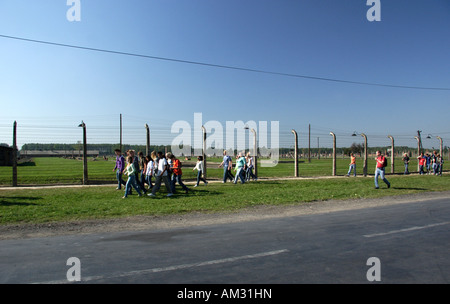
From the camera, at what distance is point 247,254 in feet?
16.3

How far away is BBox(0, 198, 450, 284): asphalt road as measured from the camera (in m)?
4.06

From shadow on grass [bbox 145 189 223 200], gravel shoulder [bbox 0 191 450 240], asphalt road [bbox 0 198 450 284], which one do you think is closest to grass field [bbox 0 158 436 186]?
shadow on grass [bbox 145 189 223 200]

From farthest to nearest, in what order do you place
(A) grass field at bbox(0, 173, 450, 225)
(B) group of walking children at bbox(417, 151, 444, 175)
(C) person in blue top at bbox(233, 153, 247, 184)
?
(B) group of walking children at bbox(417, 151, 444, 175) < (C) person in blue top at bbox(233, 153, 247, 184) < (A) grass field at bbox(0, 173, 450, 225)

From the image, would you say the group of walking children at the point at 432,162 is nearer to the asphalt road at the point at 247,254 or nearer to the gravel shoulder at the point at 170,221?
the gravel shoulder at the point at 170,221

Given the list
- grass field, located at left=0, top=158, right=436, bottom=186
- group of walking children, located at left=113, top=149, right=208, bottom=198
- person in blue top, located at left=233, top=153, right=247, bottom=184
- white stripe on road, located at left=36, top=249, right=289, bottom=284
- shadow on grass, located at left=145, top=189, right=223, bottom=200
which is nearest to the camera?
white stripe on road, located at left=36, top=249, right=289, bottom=284

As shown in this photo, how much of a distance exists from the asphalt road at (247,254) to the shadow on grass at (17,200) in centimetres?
464

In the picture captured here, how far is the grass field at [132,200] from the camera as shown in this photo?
28.5 ft

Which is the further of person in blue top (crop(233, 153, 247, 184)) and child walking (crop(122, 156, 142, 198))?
person in blue top (crop(233, 153, 247, 184))

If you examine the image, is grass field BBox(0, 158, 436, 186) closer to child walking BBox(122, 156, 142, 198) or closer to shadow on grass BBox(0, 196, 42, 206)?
shadow on grass BBox(0, 196, 42, 206)

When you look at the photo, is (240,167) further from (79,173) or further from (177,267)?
(79,173)

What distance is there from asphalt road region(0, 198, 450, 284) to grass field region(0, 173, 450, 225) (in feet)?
7.85

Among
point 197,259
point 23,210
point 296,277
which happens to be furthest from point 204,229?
point 23,210

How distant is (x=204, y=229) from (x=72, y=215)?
406cm
